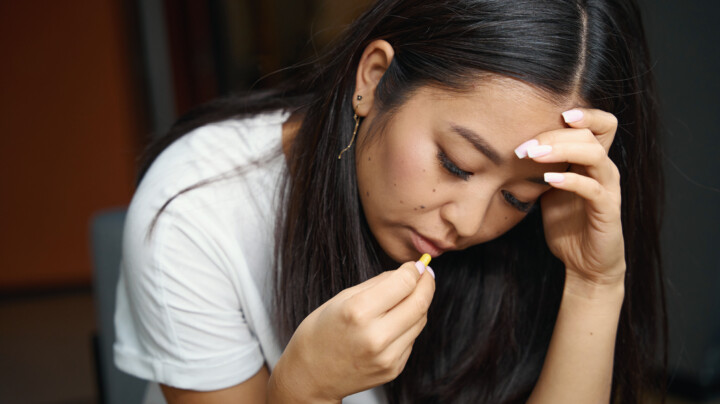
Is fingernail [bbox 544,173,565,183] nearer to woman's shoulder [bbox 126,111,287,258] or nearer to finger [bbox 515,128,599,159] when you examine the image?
finger [bbox 515,128,599,159]

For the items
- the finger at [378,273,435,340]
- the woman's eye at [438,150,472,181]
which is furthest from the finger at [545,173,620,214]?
the finger at [378,273,435,340]

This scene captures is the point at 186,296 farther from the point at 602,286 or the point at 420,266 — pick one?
the point at 602,286

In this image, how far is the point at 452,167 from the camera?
794 mm

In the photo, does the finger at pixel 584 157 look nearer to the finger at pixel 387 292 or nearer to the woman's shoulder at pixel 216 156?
the finger at pixel 387 292

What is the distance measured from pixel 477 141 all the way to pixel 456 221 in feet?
0.38

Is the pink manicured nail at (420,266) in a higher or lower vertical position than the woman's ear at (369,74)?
lower

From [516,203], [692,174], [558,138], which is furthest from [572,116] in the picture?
[692,174]

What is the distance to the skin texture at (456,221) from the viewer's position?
0.71 metres

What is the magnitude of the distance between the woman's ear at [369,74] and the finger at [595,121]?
0.84 ft

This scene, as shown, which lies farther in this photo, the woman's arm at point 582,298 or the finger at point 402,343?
the woman's arm at point 582,298

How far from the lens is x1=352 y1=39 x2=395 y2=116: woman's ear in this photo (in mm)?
864

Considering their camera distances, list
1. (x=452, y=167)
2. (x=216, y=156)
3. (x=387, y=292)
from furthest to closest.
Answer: (x=216, y=156) → (x=452, y=167) → (x=387, y=292)

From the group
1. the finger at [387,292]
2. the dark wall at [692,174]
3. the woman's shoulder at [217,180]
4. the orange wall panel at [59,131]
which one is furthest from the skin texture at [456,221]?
the orange wall panel at [59,131]

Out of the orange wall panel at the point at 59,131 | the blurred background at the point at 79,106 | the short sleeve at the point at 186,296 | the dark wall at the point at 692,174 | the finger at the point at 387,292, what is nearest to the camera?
the finger at the point at 387,292
